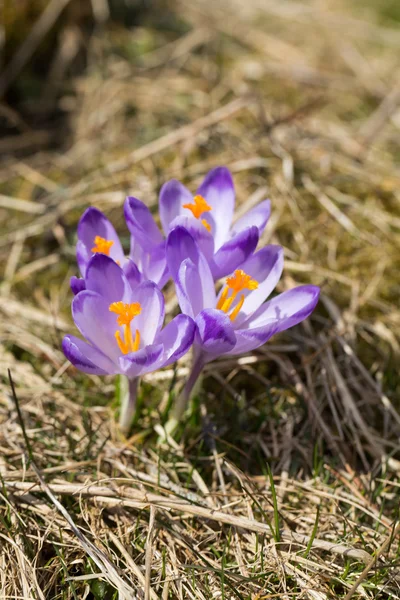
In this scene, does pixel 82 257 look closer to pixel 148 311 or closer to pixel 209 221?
pixel 148 311

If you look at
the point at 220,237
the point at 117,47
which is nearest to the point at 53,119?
the point at 117,47

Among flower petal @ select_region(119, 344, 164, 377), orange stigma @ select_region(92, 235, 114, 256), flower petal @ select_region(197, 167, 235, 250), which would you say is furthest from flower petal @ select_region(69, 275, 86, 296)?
flower petal @ select_region(197, 167, 235, 250)

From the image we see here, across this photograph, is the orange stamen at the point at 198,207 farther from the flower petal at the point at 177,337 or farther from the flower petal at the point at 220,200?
the flower petal at the point at 177,337

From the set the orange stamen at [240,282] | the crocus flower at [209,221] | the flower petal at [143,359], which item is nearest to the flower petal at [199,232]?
the crocus flower at [209,221]

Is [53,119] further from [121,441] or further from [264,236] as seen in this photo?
[121,441]

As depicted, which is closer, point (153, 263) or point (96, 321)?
point (96, 321)

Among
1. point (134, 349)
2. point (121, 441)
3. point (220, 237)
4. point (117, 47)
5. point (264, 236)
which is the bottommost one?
point (121, 441)

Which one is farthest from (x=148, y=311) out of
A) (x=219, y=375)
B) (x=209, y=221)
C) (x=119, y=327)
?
(x=219, y=375)

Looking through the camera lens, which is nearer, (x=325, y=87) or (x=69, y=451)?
(x=69, y=451)
